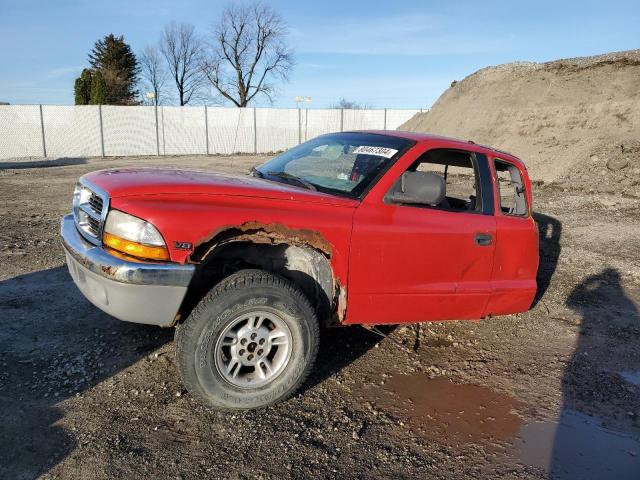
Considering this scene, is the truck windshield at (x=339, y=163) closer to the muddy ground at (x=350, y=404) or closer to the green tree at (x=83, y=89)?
the muddy ground at (x=350, y=404)

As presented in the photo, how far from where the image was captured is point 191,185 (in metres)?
3.17

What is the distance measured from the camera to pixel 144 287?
9.53 ft

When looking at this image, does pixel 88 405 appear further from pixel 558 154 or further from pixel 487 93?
pixel 487 93

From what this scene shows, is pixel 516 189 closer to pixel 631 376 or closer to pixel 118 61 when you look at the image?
pixel 631 376

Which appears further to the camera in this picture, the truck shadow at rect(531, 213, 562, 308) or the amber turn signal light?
the truck shadow at rect(531, 213, 562, 308)

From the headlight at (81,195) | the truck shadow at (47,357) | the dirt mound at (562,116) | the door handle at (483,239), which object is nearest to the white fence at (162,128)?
the dirt mound at (562,116)

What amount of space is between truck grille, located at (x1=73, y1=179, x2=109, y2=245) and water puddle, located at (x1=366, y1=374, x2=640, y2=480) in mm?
2086

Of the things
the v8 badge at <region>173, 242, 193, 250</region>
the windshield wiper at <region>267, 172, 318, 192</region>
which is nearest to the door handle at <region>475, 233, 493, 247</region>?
the windshield wiper at <region>267, 172, 318, 192</region>

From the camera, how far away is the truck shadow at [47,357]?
2.84m

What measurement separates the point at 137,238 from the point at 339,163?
1765 mm

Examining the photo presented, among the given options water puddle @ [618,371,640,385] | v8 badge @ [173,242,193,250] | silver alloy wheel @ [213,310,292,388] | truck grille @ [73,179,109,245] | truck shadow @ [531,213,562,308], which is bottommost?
water puddle @ [618,371,640,385]

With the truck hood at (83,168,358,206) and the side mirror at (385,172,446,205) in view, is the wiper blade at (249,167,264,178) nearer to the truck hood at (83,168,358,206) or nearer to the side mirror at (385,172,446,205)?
the truck hood at (83,168,358,206)

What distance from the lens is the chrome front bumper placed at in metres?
2.90

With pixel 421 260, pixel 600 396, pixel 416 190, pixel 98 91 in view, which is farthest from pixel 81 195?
pixel 98 91
